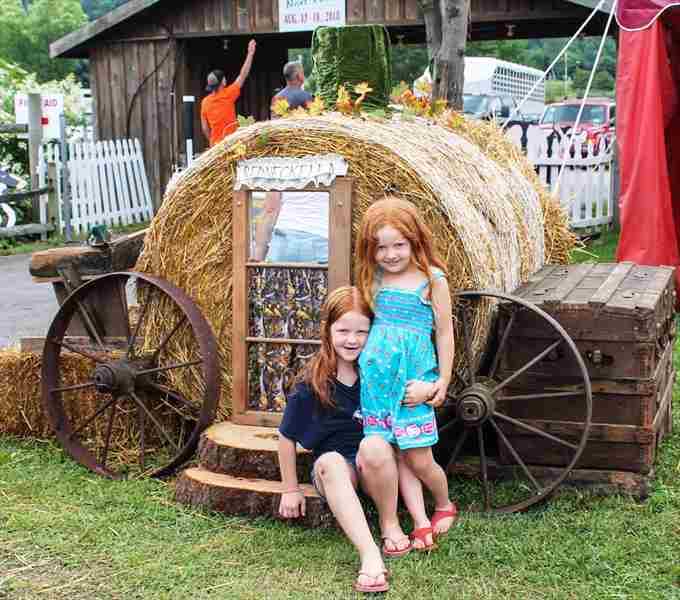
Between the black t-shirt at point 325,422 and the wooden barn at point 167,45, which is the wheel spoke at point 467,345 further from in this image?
the wooden barn at point 167,45

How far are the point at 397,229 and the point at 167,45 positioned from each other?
13.7 meters

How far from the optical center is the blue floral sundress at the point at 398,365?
14.0 ft

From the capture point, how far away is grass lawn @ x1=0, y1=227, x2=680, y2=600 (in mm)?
3936

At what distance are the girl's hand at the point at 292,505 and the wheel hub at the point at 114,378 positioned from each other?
126 cm

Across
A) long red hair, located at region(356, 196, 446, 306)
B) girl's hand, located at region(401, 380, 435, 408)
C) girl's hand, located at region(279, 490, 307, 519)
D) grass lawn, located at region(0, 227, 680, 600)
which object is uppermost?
long red hair, located at region(356, 196, 446, 306)

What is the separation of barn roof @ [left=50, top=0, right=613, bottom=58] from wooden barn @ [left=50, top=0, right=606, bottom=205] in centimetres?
2

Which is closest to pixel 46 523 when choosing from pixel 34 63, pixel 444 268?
pixel 444 268

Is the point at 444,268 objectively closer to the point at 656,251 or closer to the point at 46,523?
the point at 46,523

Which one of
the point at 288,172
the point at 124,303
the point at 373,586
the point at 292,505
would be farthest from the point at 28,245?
the point at 373,586

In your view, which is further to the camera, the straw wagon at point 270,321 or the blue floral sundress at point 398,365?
the straw wagon at point 270,321

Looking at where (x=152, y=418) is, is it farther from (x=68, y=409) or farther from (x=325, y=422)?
(x=325, y=422)

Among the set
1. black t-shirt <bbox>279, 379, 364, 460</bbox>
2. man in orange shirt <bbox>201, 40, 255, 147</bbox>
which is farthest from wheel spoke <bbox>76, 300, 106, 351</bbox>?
man in orange shirt <bbox>201, 40, 255, 147</bbox>

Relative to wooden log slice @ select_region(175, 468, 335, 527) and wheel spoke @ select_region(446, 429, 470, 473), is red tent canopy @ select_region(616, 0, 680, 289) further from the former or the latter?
wooden log slice @ select_region(175, 468, 335, 527)

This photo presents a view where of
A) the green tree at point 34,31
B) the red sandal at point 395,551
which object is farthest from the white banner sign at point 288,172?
the green tree at point 34,31
